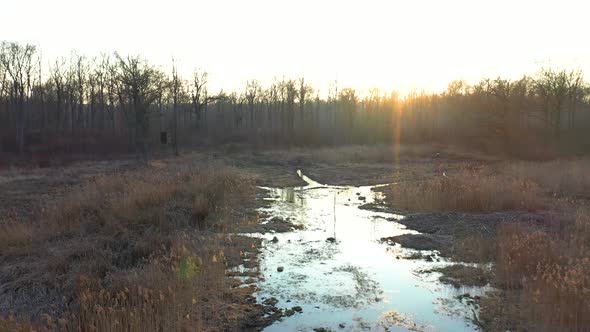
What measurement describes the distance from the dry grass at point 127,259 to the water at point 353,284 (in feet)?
3.38

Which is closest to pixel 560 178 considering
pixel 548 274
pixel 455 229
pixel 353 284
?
pixel 455 229

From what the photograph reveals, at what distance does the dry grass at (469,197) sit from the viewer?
47.3 feet

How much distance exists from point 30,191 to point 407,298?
18333 millimetres

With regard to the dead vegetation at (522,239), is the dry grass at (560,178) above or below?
above

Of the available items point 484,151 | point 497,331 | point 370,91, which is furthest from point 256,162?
point 370,91

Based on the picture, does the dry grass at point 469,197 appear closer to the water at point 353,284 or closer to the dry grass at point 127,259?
the water at point 353,284

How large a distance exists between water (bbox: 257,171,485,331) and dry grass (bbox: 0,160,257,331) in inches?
40.5

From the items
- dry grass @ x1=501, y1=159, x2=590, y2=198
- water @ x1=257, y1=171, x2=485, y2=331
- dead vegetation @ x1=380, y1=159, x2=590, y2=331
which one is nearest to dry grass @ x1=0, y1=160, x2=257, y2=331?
water @ x1=257, y1=171, x2=485, y2=331

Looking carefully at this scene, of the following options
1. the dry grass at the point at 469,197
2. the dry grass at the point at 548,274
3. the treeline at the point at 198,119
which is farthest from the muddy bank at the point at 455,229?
the treeline at the point at 198,119

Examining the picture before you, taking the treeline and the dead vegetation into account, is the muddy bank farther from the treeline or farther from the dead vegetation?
the treeline

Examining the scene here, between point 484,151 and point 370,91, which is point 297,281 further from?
point 370,91

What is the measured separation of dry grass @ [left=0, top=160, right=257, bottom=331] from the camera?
573cm

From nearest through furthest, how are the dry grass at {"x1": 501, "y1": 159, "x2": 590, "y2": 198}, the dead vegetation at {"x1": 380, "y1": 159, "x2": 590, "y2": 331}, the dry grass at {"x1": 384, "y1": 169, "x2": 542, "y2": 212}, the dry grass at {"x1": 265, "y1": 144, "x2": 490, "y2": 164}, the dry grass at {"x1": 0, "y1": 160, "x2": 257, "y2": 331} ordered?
the dry grass at {"x1": 0, "y1": 160, "x2": 257, "y2": 331} < the dead vegetation at {"x1": 380, "y1": 159, "x2": 590, "y2": 331} < the dry grass at {"x1": 384, "y1": 169, "x2": 542, "y2": 212} < the dry grass at {"x1": 501, "y1": 159, "x2": 590, "y2": 198} < the dry grass at {"x1": 265, "y1": 144, "x2": 490, "y2": 164}

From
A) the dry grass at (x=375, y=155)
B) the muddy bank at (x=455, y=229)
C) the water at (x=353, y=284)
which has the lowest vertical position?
the water at (x=353, y=284)
